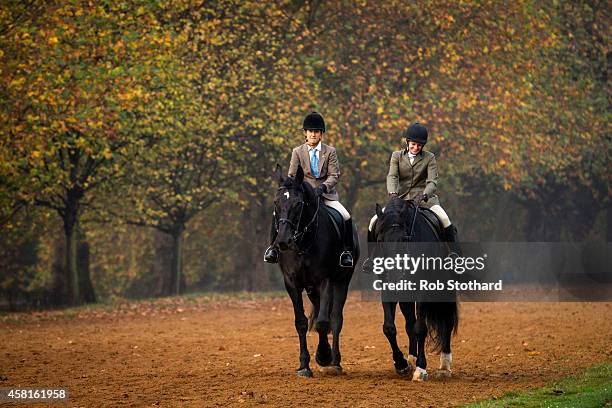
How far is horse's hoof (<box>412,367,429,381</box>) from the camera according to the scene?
1427 cm

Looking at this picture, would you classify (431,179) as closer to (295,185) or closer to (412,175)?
(412,175)

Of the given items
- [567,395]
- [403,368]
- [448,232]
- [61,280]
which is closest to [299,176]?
[448,232]

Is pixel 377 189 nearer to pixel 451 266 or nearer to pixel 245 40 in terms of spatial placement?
pixel 245 40

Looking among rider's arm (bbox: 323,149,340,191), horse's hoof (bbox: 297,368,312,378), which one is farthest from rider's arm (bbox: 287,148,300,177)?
horse's hoof (bbox: 297,368,312,378)

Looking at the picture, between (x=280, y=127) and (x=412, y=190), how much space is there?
64.5 ft

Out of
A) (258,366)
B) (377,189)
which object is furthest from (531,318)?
(377,189)

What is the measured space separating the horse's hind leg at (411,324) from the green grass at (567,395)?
213 centimetres

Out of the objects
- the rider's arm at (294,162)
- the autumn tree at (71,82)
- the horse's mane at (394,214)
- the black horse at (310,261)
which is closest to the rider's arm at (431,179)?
the horse's mane at (394,214)

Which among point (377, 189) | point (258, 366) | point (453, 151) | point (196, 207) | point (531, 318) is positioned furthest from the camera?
point (377, 189)

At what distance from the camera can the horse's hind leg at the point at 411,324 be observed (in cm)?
1467

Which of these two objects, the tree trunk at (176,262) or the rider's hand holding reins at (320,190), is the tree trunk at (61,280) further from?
the rider's hand holding reins at (320,190)

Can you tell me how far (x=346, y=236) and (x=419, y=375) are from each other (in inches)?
106

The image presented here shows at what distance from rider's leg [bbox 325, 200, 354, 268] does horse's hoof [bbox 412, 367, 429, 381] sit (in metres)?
1.94

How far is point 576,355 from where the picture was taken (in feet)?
58.1
